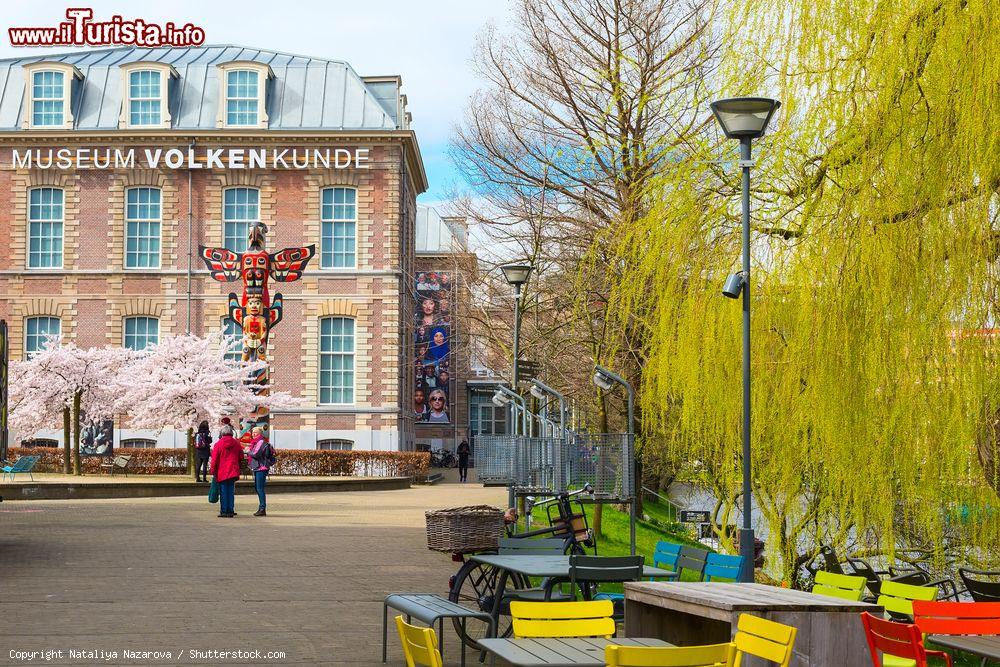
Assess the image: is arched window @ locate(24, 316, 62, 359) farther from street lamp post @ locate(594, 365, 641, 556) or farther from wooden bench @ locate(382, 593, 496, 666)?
wooden bench @ locate(382, 593, 496, 666)

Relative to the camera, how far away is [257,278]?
107ft

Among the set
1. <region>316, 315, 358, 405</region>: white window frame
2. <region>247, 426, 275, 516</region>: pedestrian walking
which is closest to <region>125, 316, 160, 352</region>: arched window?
<region>316, 315, 358, 405</region>: white window frame

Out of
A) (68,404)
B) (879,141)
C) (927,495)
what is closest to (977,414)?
(927,495)

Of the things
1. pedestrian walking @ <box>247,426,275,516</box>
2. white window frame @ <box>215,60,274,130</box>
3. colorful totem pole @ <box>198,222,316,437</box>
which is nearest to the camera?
pedestrian walking @ <box>247,426,275,516</box>

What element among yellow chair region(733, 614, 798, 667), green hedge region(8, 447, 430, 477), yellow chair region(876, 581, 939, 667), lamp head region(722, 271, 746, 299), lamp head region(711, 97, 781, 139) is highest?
lamp head region(711, 97, 781, 139)

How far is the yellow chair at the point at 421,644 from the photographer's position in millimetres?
5777

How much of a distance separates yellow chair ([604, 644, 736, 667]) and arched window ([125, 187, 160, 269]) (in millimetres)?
41409

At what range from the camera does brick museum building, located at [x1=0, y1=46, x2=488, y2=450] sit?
43719 mm

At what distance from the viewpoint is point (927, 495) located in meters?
9.91

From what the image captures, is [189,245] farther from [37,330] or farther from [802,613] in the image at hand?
[802,613]

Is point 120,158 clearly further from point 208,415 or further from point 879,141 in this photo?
point 879,141

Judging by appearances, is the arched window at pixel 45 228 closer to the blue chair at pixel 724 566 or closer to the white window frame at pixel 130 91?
the white window frame at pixel 130 91

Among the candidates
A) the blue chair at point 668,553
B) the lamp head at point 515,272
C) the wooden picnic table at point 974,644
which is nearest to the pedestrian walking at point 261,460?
the lamp head at point 515,272

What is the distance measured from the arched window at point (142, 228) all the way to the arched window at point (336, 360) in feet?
22.0
